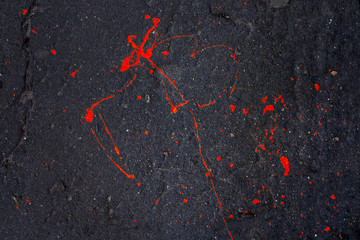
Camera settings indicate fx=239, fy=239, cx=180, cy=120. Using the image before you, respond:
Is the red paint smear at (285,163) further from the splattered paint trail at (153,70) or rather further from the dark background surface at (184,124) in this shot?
the splattered paint trail at (153,70)

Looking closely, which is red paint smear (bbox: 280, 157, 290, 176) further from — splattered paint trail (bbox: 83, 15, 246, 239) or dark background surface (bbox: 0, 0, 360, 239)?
splattered paint trail (bbox: 83, 15, 246, 239)

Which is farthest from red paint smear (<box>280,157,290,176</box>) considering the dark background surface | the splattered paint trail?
the splattered paint trail

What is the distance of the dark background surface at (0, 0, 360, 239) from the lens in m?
1.96

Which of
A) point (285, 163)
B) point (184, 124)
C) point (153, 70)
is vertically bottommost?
point (285, 163)

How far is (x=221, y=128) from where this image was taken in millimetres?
1971

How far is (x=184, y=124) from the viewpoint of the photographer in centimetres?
198

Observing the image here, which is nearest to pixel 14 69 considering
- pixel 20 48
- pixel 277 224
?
pixel 20 48

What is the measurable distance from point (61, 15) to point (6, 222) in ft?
6.04

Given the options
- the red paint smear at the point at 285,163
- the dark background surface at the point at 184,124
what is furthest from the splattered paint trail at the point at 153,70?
the red paint smear at the point at 285,163

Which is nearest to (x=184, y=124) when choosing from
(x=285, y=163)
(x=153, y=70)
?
(x=153, y=70)

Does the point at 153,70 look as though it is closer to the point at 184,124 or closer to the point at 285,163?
the point at 184,124

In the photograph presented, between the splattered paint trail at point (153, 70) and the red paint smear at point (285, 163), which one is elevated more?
the splattered paint trail at point (153, 70)

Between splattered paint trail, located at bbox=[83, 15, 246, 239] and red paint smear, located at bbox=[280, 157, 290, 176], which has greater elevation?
splattered paint trail, located at bbox=[83, 15, 246, 239]

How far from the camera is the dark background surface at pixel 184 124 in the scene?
1.96 metres
